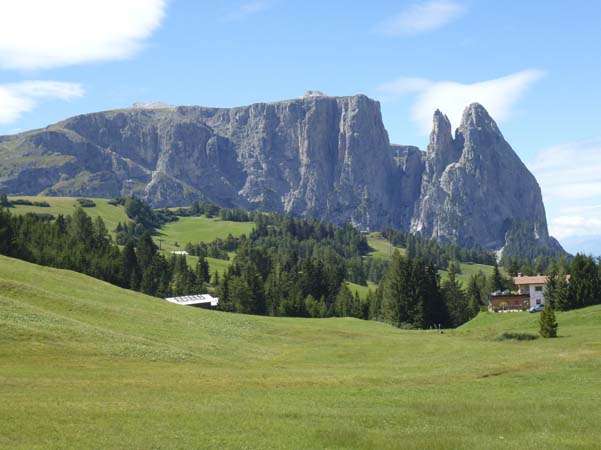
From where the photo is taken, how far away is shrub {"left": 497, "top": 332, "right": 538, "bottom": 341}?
75.7m

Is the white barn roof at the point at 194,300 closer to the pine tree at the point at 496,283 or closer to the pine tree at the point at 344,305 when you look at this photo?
the pine tree at the point at 344,305

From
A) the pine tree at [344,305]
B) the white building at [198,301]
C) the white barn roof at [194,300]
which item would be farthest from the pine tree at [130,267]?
the pine tree at [344,305]

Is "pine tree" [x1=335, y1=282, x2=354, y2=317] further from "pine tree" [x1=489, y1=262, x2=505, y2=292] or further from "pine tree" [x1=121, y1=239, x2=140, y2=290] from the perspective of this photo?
"pine tree" [x1=121, y1=239, x2=140, y2=290]

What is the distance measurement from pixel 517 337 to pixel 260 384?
139ft

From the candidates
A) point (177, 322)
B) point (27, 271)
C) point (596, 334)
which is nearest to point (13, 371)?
point (177, 322)

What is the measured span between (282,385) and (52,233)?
402 ft

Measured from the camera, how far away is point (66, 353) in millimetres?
51031

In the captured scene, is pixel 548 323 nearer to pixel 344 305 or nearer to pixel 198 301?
pixel 344 305

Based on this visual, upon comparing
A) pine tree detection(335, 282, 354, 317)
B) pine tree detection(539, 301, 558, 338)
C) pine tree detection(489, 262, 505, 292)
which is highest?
pine tree detection(489, 262, 505, 292)

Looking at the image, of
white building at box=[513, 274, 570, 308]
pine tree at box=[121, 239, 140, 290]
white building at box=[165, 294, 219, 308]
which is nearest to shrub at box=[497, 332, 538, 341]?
white building at box=[165, 294, 219, 308]

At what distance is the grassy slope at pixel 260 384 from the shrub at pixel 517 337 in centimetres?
411

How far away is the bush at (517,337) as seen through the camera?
75688 millimetres

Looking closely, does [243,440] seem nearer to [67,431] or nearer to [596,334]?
[67,431]

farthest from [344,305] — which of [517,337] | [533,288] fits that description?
[517,337]
